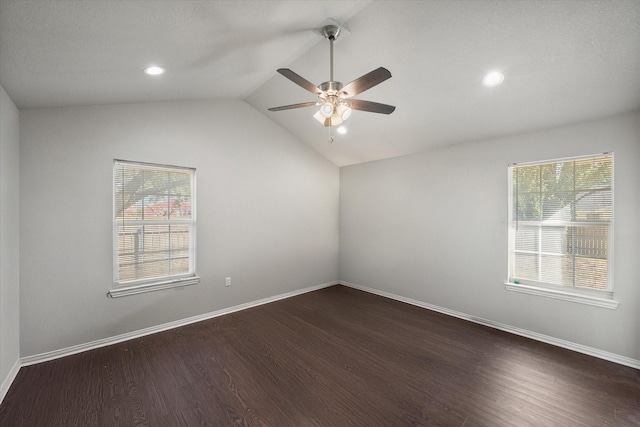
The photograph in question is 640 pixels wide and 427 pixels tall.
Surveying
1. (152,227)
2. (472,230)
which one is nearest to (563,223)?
(472,230)

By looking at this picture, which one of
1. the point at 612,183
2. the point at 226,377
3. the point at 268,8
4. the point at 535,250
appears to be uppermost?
the point at 268,8

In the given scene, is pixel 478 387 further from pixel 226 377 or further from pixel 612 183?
pixel 612 183

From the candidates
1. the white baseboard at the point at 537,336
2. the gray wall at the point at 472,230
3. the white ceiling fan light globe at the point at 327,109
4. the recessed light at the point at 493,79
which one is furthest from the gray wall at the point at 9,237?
the white baseboard at the point at 537,336

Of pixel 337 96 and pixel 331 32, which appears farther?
pixel 331 32

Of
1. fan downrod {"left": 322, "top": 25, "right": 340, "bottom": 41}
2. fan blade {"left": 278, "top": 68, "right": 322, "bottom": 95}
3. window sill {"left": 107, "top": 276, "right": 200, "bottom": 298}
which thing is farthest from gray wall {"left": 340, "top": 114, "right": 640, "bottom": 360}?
window sill {"left": 107, "top": 276, "right": 200, "bottom": 298}

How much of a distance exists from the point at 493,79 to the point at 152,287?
4.26 m

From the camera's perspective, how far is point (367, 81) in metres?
1.97

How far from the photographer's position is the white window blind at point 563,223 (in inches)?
113

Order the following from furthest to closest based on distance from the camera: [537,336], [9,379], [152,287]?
1. [152,287]
2. [537,336]
3. [9,379]

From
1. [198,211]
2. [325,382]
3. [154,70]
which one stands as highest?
[154,70]

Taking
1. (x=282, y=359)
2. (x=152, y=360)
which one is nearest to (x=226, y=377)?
(x=282, y=359)

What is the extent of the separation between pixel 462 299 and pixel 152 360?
376cm

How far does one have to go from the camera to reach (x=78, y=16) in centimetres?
147

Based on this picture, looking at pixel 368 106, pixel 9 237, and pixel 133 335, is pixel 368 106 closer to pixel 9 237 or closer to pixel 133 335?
pixel 9 237
